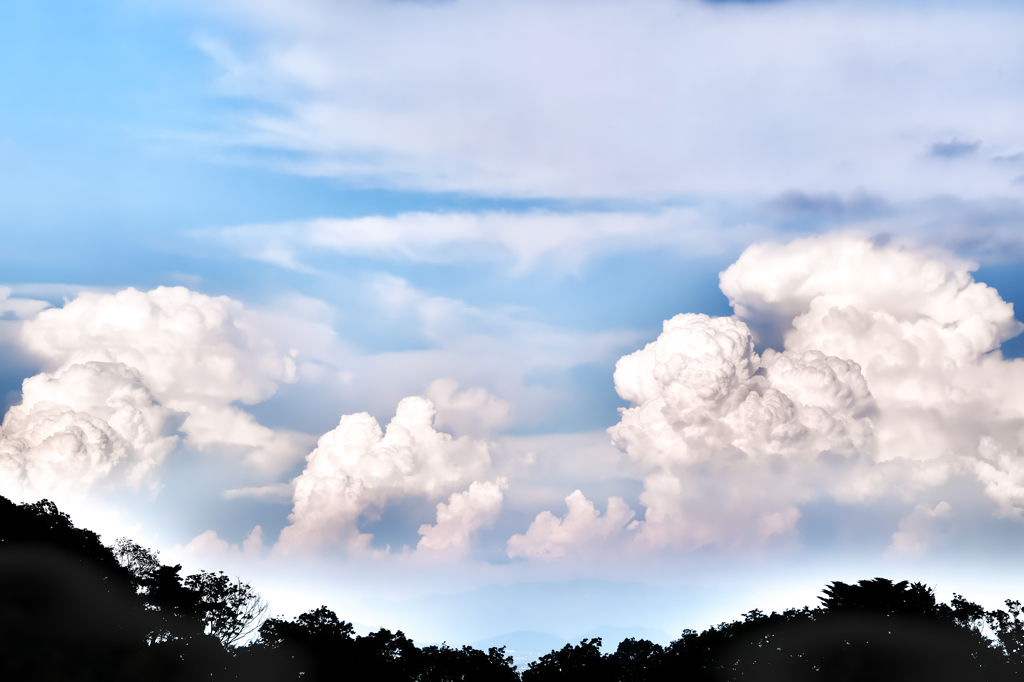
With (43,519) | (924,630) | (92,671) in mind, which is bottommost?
(92,671)

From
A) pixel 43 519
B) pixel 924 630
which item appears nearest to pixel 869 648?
pixel 924 630

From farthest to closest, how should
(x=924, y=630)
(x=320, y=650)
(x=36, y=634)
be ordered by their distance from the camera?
(x=320, y=650) → (x=924, y=630) → (x=36, y=634)

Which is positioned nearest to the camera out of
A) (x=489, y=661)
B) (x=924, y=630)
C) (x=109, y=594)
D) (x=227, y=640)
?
(x=924, y=630)

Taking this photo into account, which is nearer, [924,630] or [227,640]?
[924,630]

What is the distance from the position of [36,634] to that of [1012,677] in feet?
245

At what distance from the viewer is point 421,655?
9731 cm

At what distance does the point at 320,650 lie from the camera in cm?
8631

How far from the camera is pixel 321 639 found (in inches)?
3435

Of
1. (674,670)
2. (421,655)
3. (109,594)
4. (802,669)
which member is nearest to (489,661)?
(421,655)

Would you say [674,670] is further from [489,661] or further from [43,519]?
[43,519]

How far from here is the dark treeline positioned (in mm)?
62531

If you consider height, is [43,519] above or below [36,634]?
above

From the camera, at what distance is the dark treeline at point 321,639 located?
6253 centimetres

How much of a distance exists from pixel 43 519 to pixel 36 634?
672 inches
